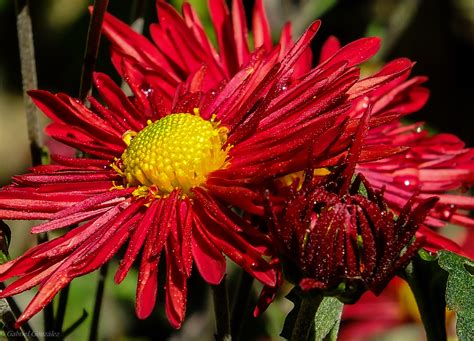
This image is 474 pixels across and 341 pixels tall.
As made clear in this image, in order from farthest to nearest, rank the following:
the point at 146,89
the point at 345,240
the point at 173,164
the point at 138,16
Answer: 1. the point at 138,16
2. the point at 146,89
3. the point at 173,164
4. the point at 345,240

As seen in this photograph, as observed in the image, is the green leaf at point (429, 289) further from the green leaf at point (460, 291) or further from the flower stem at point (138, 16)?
the flower stem at point (138, 16)

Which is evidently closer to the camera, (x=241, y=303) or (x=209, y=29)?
(x=241, y=303)

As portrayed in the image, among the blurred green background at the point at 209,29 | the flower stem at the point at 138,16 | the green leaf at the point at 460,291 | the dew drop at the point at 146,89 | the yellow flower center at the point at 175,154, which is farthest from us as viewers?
the blurred green background at the point at 209,29

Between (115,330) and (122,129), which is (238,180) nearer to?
(122,129)

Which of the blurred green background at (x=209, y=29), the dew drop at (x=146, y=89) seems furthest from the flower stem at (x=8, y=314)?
the blurred green background at (x=209, y=29)

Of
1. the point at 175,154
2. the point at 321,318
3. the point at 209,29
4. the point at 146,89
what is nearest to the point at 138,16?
the point at 146,89

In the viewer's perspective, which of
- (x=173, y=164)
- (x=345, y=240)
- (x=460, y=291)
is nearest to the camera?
(x=345, y=240)

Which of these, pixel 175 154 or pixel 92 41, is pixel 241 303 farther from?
pixel 92 41

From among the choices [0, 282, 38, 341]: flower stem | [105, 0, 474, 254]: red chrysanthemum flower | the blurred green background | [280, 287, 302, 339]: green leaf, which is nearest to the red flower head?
[280, 287, 302, 339]: green leaf
